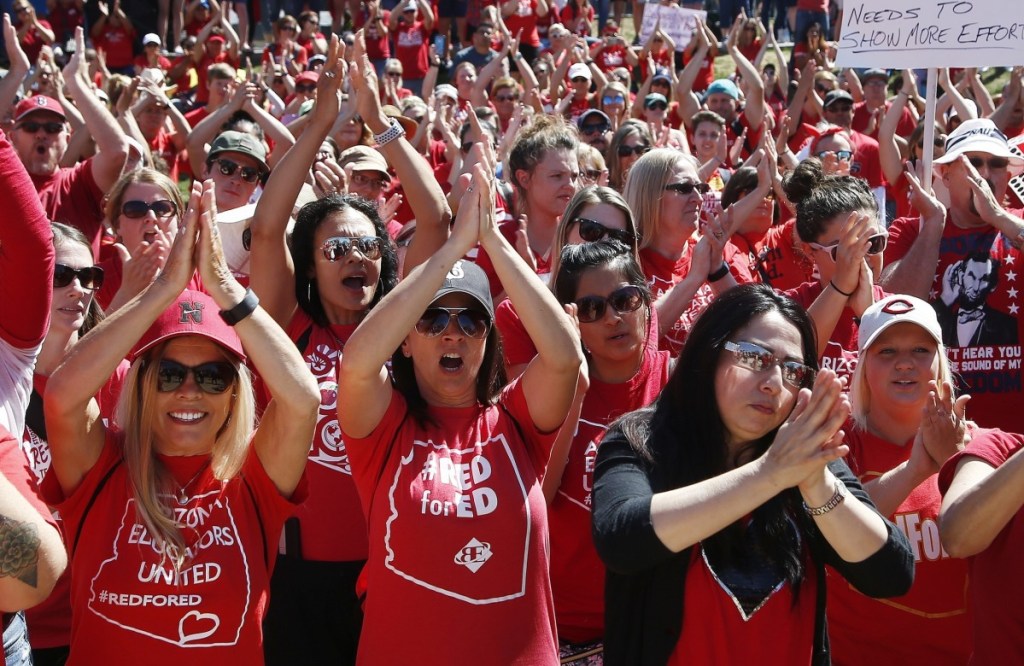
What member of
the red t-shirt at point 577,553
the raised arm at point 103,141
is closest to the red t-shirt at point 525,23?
the raised arm at point 103,141

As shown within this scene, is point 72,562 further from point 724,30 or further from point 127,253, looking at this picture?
point 724,30

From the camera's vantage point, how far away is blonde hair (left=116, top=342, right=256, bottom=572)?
2.66 metres

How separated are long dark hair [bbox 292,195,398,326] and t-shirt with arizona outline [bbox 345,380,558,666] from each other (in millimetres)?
993

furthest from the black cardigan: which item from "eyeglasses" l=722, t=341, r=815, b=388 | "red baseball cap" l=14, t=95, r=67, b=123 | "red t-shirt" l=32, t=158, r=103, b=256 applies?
"red baseball cap" l=14, t=95, r=67, b=123

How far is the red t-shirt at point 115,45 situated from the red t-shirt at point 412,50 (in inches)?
146

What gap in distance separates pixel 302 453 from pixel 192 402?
296 mm

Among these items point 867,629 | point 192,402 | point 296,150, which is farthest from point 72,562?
point 867,629

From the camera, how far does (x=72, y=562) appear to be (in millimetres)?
2713

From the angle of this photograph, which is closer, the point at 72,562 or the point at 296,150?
the point at 72,562

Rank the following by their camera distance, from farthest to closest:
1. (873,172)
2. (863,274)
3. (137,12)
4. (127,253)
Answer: (137,12)
(873,172)
(127,253)
(863,274)

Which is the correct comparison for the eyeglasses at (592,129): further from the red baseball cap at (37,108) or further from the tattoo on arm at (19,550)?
the tattoo on arm at (19,550)

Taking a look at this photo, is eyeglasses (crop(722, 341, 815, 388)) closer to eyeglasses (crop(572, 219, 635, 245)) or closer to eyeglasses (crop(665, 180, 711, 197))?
eyeglasses (crop(572, 219, 635, 245))

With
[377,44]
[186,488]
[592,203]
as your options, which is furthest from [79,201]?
[377,44]

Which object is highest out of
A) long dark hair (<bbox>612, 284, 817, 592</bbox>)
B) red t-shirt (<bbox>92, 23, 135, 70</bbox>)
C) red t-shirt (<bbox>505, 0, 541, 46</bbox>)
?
red t-shirt (<bbox>505, 0, 541, 46</bbox>)
